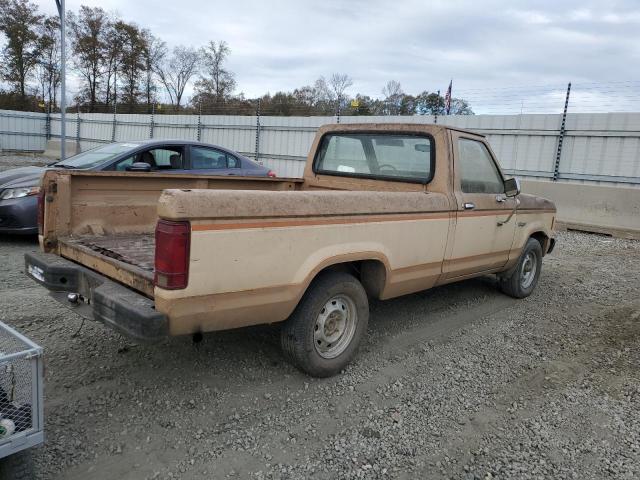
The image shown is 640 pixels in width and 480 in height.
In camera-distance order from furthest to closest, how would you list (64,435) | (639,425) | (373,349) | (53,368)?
1. (373,349)
2. (53,368)
3. (639,425)
4. (64,435)

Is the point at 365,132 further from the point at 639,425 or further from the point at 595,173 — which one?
the point at 595,173

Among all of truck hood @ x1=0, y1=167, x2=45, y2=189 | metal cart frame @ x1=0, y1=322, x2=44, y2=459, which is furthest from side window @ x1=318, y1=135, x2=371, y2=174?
truck hood @ x1=0, y1=167, x2=45, y2=189

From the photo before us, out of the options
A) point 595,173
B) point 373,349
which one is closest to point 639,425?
point 373,349

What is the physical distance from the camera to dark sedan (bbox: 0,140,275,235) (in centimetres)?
668

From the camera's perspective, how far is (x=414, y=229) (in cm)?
402

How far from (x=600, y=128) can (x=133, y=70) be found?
4370cm

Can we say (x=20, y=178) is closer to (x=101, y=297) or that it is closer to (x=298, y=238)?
(x=101, y=297)

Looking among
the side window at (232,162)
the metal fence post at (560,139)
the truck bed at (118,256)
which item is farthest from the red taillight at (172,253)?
the metal fence post at (560,139)

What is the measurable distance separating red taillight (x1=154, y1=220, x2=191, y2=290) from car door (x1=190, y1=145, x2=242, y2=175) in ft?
16.7

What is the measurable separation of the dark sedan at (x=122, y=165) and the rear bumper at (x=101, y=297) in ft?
10.6

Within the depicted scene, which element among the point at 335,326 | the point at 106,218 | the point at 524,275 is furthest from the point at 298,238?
the point at 524,275

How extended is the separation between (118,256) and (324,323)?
4.97 ft

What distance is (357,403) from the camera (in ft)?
11.3

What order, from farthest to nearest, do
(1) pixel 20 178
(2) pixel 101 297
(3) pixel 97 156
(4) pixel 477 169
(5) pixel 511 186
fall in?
(3) pixel 97 156, (1) pixel 20 178, (5) pixel 511 186, (4) pixel 477 169, (2) pixel 101 297
